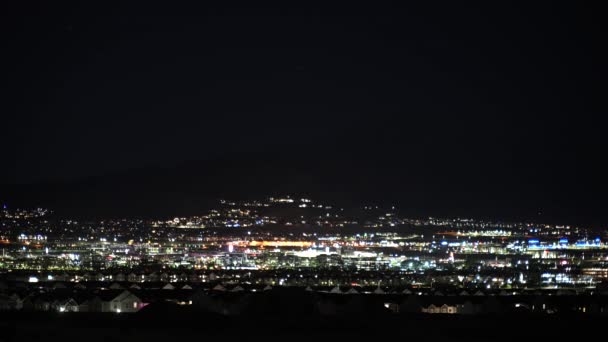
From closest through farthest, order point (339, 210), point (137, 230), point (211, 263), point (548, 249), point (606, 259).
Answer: point (211, 263) < point (606, 259) < point (548, 249) < point (137, 230) < point (339, 210)

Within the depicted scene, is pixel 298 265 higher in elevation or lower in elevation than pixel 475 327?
higher

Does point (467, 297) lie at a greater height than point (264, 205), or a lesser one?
lesser

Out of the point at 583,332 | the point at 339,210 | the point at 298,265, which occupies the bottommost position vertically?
the point at 583,332

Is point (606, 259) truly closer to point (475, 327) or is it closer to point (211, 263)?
point (211, 263)

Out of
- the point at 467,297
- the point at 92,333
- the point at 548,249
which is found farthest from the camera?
the point at 548,249

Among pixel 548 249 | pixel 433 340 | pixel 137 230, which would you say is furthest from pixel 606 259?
pixel 433 340

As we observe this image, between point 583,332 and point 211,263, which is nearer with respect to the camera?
point 583,332

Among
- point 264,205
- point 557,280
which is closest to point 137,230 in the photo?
point 264,205

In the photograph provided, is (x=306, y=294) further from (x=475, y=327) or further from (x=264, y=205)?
(x=264, y=205)

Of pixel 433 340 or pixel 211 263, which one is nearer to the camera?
pixel 433 340
